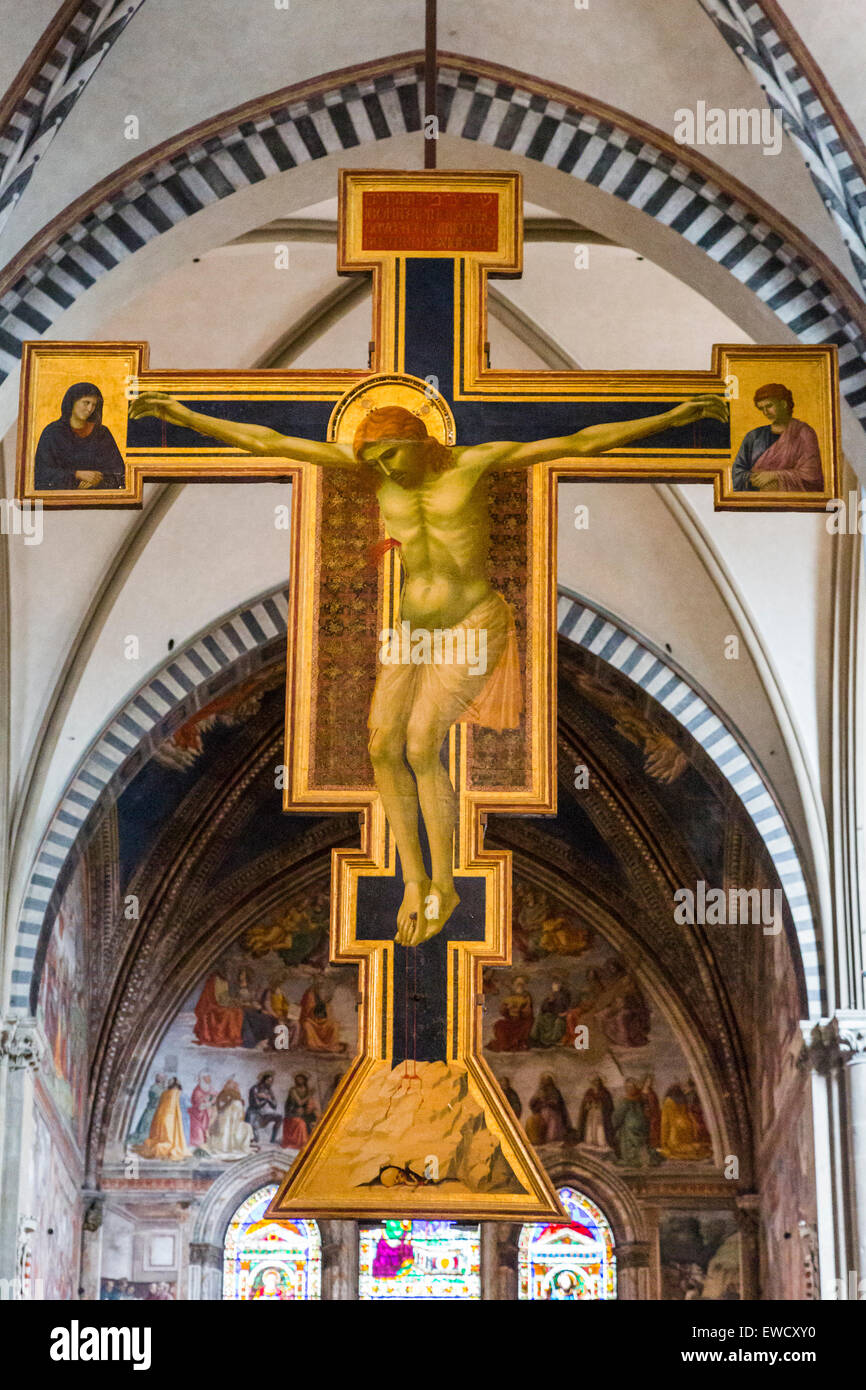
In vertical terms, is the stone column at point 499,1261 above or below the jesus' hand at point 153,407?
below

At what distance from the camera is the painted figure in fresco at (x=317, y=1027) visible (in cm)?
2053

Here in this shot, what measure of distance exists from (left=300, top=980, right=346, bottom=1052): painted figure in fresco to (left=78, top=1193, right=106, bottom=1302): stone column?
262cm

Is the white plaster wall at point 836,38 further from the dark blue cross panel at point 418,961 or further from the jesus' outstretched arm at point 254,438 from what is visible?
the dark blue cross panel at point 418,961

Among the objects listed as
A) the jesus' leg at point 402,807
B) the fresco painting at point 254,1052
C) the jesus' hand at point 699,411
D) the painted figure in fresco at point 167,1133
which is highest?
the fresco painting at point 254,1052

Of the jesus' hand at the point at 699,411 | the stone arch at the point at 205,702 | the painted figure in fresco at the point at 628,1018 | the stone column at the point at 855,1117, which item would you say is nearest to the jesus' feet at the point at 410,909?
the jesus' hand at the point at 699,411

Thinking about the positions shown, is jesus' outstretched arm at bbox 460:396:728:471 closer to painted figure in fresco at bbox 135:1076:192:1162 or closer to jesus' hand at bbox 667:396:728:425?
jesus' hand at bbox 667:396:728:425

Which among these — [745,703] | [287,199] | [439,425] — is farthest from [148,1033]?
[439,425]

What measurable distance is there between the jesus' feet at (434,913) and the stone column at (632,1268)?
13.9 metres

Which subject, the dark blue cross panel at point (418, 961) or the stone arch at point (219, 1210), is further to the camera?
the stone arch at point (219, 1210)

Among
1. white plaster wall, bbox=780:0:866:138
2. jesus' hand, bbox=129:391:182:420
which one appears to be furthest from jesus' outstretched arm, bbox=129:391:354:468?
white plaster wall, bbox=780:0:866:138

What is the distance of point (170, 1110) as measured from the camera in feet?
65.7

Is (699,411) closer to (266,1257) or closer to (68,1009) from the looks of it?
(68,1009)

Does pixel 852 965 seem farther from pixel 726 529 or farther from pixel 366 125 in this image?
pixel 366 125

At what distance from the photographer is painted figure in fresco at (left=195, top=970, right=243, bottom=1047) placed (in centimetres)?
2038
